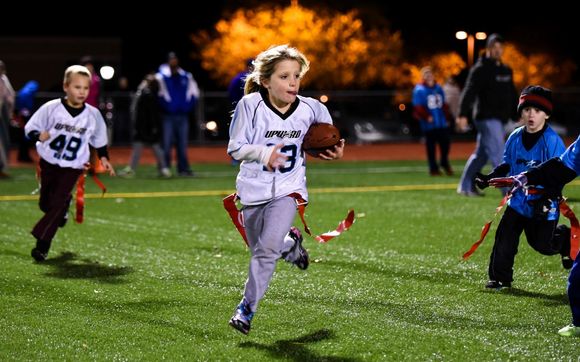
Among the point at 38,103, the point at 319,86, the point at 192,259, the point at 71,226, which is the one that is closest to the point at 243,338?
the point at 192,259

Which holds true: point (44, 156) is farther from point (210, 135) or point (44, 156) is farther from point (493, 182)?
point (210, 135)

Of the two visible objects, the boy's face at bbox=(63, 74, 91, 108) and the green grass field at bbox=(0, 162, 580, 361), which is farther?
the boy's face at bbox=(63, 74, 91, 108)

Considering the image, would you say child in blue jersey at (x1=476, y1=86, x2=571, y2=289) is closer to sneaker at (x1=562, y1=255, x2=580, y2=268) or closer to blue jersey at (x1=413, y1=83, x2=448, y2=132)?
sneaker at (x1=562, y1=255, x2=580, y2=268)

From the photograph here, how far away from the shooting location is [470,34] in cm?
5125

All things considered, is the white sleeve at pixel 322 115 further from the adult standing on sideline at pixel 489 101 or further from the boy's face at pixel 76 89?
the adult standing on sideline at pixel 489 101

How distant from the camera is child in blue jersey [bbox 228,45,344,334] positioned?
6184 millimetres

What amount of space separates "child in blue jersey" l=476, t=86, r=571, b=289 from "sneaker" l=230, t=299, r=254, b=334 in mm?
2253

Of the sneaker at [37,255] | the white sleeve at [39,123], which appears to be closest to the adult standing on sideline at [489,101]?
the white sleeve at [39,123]

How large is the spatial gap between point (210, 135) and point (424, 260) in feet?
73.9

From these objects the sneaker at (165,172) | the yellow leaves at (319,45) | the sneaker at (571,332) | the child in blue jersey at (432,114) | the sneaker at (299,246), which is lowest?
the sneaker at (165,172)

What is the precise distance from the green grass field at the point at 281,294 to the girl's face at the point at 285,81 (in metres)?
1.41

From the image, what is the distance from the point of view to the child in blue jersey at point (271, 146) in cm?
618

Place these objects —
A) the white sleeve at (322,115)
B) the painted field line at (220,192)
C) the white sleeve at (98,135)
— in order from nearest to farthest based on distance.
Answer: the white sleeve at (322,115)
the white sleeve at (98,135)
the painted field line at (220,192)

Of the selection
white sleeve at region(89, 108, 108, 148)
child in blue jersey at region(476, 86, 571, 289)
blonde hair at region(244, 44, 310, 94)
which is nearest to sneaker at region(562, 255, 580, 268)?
child in blue jersey at region(476, 86, 571, 289)
